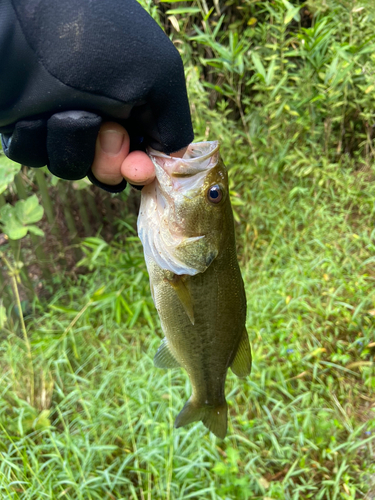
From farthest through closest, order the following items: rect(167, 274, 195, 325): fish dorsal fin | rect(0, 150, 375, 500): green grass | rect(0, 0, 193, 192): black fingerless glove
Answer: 1. rect(0, 150, 375, 500): green grass
2. rect(167, 274, 195, 325): fish dorsal fin
3. rect(0, 0, 193, 192): black fingerless glove

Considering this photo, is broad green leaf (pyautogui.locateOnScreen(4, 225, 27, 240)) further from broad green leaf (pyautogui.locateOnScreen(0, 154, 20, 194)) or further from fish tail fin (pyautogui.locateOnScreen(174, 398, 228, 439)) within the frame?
fish tail fin (pyautogui.locateOnScreen(174, 398, 228, 439))

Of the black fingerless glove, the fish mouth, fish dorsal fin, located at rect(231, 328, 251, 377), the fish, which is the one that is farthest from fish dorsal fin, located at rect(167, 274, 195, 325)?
the black fingerless glove

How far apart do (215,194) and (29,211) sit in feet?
5.65

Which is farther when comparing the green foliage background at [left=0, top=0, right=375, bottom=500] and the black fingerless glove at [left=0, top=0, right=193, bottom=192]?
the green foliage background at [left=0, top=0, right=375, bottom=500]

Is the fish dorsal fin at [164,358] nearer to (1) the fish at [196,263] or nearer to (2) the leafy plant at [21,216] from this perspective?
(1) the fish at [196,263]

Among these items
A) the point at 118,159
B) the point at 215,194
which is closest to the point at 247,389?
the point at 215,194

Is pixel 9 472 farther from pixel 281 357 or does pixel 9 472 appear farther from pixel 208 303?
pixel 281 357

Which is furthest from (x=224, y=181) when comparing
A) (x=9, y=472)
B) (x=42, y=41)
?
(x=9, y=472)

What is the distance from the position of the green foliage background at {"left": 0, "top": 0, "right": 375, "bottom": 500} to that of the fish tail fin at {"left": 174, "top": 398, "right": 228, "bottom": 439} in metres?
0.43

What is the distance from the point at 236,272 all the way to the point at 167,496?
131cm

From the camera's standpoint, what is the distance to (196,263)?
1.37 meters

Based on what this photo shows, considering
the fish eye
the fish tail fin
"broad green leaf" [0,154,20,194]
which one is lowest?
the fish tail fin

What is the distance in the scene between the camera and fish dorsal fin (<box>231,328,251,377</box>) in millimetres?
1560

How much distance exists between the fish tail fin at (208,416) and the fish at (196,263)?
0.10 meters
